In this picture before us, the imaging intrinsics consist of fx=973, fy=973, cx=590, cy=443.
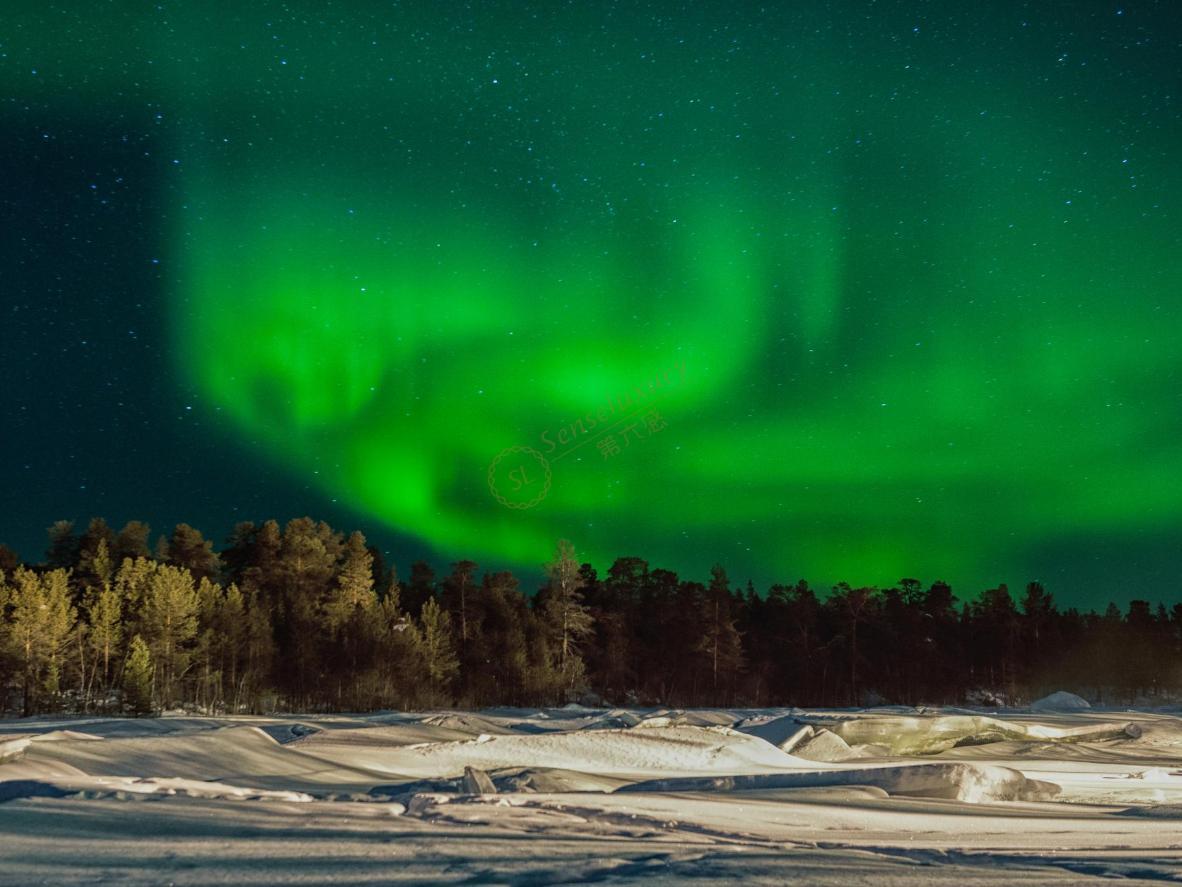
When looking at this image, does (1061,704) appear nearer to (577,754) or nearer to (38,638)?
(577,754)

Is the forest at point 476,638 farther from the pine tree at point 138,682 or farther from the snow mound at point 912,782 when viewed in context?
the snow mound at point 912,782

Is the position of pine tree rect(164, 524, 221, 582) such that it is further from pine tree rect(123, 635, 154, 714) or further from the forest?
pine tree rect(123, 635, 154, 714)

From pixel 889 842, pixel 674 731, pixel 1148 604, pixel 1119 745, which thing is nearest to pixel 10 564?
pixel 674 731

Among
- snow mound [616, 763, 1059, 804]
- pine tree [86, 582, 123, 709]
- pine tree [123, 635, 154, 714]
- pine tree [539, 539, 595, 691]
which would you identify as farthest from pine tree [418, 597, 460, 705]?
snow mound [616, 763, 1059, 804]

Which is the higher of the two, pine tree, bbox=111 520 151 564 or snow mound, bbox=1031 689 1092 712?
pine tree, bbox=111 520 151 564

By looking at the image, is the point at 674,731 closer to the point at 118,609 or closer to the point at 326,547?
the point at 118,609

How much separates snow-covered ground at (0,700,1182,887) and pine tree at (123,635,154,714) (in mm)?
19944

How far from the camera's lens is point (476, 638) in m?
46.1

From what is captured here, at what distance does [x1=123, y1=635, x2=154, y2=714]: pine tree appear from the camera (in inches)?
1171

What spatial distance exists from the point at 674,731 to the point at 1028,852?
8426 millimetres

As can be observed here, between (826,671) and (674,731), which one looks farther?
(826,671)

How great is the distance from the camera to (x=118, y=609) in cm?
3384

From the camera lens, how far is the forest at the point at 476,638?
33.8m

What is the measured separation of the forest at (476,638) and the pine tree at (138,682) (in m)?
0.06
